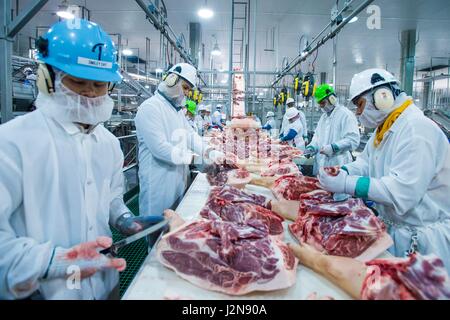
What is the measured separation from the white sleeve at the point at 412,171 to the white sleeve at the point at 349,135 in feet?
9.60

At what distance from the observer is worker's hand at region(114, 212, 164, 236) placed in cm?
172

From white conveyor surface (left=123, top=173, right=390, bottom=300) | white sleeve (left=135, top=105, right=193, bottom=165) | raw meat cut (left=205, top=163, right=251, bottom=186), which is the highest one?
white sleeve (left=135, top=105, right=193, bottom=165)

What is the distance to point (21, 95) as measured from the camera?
19.8 ft

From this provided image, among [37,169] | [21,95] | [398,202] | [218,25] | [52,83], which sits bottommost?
[398,202]

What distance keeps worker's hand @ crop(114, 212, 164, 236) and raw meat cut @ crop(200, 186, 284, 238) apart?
0.49m

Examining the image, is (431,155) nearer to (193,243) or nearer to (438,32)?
(193,243)

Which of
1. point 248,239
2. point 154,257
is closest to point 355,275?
point 248,239

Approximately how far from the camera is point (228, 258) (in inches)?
59.8

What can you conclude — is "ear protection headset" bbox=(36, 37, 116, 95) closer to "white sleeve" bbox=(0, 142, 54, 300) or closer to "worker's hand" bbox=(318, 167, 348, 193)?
"white sleeve" bbox=(0, 142, 54, 300)

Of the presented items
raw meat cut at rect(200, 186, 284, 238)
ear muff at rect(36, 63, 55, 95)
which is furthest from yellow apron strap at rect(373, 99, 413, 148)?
ear muff at rect(36, 63, 55, 95)

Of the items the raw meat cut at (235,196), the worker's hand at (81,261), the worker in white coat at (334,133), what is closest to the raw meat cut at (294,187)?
the raw meat cut at (235,196)

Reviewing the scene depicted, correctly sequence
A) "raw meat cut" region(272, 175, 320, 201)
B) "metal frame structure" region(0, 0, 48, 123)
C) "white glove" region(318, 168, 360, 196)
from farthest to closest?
"raw meat cut" region(272, 175, 320, 201) → "white glove" region(318, 168, 360, 196) → "metal frame structure" region(0, 0, 48, 123)

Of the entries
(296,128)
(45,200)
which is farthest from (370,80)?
(296,128)

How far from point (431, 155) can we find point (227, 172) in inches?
77.8
